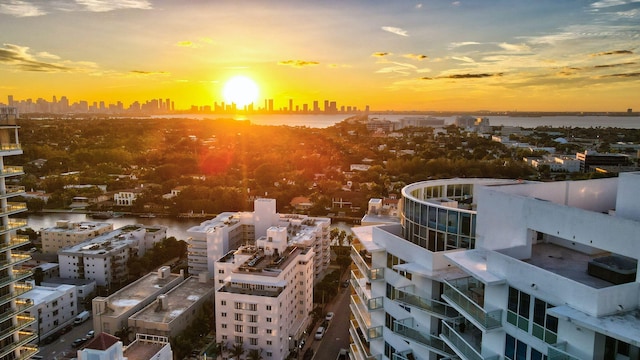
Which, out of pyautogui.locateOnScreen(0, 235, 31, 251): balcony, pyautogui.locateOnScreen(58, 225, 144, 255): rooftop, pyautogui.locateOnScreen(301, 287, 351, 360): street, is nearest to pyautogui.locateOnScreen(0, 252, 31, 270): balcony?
pyautogui.locateOnScreen(0, 235, 31, 251): balcony

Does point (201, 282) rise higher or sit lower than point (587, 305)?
lower

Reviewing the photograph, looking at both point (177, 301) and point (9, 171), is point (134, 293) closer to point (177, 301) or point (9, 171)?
point (177, 301)

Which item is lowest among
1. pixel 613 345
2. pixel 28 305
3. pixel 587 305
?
pixel 28 305

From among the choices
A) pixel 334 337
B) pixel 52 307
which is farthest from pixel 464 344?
pixel 52 307

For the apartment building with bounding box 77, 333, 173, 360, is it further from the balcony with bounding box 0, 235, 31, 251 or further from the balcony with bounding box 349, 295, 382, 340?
the balcony with bounding box 349, 295, 382, 340

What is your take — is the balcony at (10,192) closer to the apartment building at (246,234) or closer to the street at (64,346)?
the street at (64,346)

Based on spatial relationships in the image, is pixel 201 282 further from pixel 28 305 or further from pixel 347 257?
pixel 28 305

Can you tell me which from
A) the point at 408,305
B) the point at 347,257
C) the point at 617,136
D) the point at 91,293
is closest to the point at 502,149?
the point at 617,136
